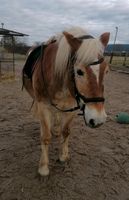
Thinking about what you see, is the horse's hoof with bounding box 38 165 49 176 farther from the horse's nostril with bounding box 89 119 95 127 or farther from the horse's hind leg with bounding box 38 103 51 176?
the horse's nostril with bounding box 89 119 95 127

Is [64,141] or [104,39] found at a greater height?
[104,39]

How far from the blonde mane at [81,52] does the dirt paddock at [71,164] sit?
46.7 inches

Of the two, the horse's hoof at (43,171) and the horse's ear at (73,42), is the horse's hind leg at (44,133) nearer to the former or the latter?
the horse's hoof at (43,171)

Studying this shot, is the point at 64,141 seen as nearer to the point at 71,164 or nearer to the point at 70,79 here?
the point at 71,164

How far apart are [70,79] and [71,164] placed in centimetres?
127

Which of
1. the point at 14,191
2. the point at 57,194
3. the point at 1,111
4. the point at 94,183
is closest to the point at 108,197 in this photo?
the point at 94,183

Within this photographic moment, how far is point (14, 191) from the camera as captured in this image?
285 cm

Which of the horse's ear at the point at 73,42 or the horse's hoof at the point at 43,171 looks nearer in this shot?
the horse's ear at the point at 73,42

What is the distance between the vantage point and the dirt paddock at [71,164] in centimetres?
287

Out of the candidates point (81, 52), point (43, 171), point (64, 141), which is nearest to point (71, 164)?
point (64, 141)

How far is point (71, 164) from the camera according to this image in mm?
3498

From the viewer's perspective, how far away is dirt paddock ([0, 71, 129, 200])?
9.43ft

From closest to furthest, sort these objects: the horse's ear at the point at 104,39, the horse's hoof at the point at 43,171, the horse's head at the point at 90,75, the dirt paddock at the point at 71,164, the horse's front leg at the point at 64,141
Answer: the horse's head at the point at 90,75 < the horse's ear at the point at 104,39 < the dirt paddock at the point at 71,164 < the horse's hoof at the point at 43,171 < the horse's front leg at the point at 64,141

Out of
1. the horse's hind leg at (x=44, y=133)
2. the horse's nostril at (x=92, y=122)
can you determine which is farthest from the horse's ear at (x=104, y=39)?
the horse's hind leg at (x=44, y=133)
